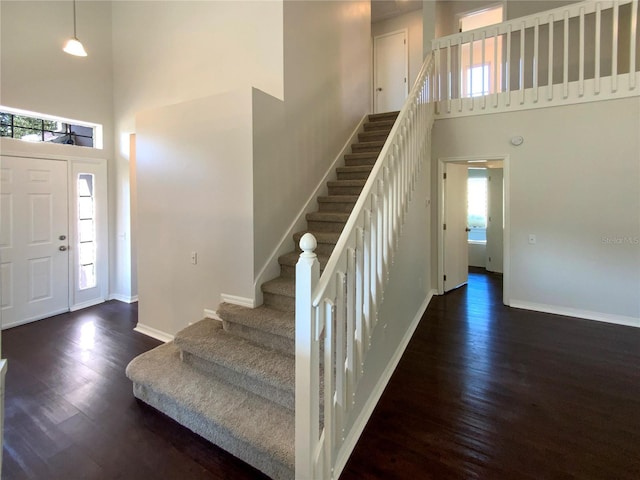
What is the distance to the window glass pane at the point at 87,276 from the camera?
4.61 m

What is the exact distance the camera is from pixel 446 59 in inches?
186

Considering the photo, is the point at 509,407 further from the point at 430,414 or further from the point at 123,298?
the point at 123,298

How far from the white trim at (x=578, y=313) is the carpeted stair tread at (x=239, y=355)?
3612mm

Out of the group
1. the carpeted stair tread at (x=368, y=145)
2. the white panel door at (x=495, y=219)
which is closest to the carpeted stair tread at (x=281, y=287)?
the carpeted stair tread at (x=368, y=145)

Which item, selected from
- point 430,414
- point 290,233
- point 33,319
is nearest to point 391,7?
point 290,233

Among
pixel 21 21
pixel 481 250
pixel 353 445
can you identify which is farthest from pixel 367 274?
pixel 481 250

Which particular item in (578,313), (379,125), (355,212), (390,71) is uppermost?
(390,71)

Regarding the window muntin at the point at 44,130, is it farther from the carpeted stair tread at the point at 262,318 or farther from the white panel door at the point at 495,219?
the white panel door at the point at 495,219

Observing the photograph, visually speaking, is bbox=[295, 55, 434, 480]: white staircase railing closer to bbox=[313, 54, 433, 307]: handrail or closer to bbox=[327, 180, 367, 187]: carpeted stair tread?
bbox=[313, 54, 433, 307]: handrail

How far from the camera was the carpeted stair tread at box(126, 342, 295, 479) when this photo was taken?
178 cm

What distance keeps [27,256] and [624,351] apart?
6.83 meters

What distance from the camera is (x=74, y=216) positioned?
4.50m

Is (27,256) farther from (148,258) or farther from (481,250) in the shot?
(481,250)

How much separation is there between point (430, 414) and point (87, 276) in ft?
16.1
